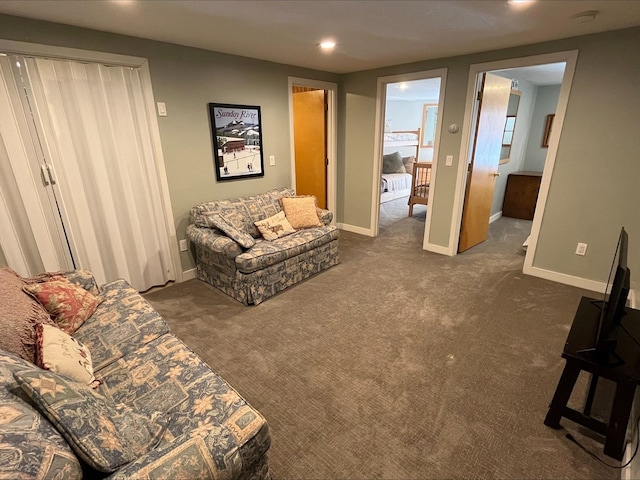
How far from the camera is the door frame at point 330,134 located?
4.04m

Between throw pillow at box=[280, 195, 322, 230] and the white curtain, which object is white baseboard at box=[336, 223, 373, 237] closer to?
throw pillow at box=[280, 195, 322, 230]

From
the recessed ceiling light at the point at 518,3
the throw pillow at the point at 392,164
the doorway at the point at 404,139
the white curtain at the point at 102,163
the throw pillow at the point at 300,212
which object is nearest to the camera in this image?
the recessed ceiling light at the point at 518,3

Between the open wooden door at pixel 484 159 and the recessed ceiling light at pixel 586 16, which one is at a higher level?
the recessed ceiling light at pixel 586 16

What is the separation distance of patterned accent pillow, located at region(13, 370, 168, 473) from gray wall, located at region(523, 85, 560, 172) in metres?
6.61

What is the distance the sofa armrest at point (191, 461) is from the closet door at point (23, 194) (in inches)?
91.7

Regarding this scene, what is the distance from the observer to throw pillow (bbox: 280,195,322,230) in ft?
11.6

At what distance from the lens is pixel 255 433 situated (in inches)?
45.6

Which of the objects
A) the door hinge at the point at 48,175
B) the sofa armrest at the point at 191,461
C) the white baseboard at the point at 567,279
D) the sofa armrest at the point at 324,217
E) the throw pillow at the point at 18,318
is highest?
the door hinge at the point at 48,175

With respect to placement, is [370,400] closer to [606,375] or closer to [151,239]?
[606,375]

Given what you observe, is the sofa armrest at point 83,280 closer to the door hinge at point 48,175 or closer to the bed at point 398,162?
the door hinge at point 48,175

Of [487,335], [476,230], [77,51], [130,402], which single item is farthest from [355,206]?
[130,402]

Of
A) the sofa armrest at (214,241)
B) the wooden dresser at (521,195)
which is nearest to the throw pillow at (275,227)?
the sofa armrest at (214,241)

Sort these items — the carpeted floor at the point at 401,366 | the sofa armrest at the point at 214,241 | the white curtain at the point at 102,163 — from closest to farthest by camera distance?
1. the carpeted floor at the point at 401,366
2. the white curtain at the point at 102,163
3. the sofa armrest at the point at 214,241

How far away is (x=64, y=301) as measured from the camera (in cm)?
173
